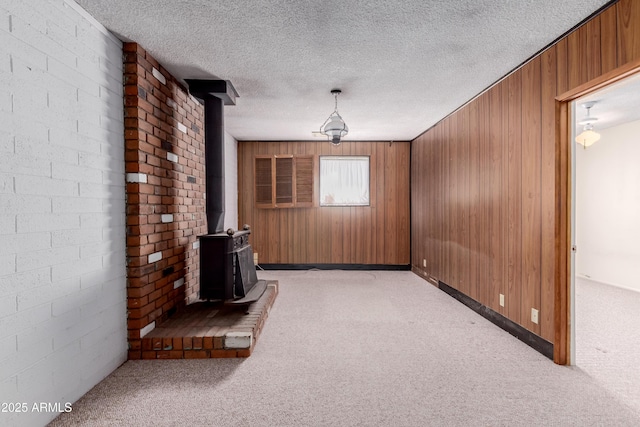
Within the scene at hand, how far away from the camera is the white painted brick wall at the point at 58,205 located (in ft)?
4.76

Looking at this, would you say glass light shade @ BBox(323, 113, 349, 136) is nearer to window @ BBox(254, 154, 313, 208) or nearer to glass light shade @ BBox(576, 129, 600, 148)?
window @ BBox(254, 154, 313, 208)

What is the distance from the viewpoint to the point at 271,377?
2.11 meters

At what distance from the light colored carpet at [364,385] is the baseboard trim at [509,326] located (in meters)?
0.07

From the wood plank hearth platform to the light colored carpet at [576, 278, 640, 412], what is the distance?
244 cm

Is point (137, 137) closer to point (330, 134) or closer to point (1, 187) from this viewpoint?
point (1, 187)

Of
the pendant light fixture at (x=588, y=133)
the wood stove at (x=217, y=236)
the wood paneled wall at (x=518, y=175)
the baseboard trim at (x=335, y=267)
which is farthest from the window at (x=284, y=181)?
the pendant light fixture at (x=588, y=133)

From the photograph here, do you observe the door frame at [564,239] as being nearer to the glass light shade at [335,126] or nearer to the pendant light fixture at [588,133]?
the glass light shade at [335,126]

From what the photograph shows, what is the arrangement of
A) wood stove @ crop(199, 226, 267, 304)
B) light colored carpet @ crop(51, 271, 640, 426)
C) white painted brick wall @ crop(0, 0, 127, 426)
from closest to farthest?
white painted brick wall @ crop(0, 0, 127, 426) → light colored carpet @ crop(51, 271, 640, 426) → wood stove @ crop(199, 226, 267, 304)

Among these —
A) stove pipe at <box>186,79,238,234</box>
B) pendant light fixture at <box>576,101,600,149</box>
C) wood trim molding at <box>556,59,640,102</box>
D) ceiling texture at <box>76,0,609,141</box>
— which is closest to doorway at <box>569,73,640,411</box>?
pendant light fixture at <box>576,101,600,149</box>

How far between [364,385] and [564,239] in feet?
5.75

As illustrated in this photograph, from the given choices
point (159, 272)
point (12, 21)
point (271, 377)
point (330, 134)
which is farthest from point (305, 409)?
point (330, 134)

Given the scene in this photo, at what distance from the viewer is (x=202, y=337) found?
2395mm

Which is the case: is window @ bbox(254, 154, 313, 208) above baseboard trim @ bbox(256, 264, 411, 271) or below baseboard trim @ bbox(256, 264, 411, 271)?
above

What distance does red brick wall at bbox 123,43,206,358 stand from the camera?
2.32m
